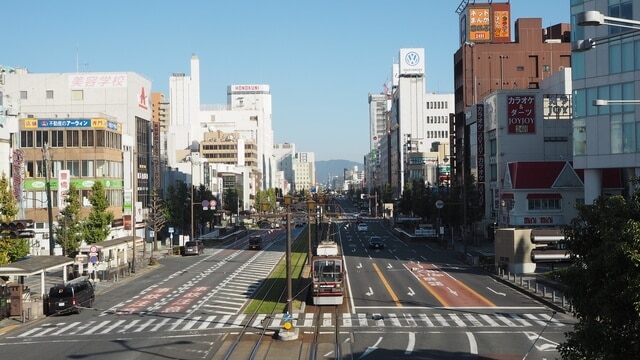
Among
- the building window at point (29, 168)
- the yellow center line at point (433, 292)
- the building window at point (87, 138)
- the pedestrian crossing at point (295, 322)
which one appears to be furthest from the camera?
the building window at point (87, 138)

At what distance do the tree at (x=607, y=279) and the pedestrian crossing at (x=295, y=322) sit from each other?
18810mm

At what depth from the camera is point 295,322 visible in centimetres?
3609

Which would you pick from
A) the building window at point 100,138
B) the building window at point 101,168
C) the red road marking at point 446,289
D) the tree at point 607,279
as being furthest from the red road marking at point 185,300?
the building window at point 100,138

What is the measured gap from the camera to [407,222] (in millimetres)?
139250

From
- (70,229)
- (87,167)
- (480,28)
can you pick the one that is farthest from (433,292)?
(480,28)

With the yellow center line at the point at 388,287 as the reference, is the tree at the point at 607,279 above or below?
above

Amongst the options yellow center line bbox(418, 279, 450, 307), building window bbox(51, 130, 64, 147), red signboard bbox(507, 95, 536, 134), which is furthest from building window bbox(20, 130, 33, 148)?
red signboard bbox(507, 95, 536, 134)

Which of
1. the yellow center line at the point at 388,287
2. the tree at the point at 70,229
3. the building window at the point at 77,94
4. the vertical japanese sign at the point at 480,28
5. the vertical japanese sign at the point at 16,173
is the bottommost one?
the yellow center line at the point at 388,287

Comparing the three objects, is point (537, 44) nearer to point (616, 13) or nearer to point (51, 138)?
point (616, 13)

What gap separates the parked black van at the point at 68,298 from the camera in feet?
131

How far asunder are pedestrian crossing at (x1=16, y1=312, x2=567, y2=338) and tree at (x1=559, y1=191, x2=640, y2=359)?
1881cm

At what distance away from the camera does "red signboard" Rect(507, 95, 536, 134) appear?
92750mm

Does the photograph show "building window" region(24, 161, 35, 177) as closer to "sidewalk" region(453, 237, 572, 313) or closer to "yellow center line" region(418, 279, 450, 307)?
"yellow center line" region(418, 279, 450, 307)

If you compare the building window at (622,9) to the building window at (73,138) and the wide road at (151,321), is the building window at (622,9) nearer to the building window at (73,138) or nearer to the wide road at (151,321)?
the wide road at (151,321)
